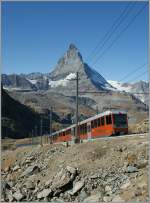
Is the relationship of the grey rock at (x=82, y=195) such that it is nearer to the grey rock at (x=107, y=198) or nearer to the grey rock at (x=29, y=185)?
the grey rock at (x=107, y=198)

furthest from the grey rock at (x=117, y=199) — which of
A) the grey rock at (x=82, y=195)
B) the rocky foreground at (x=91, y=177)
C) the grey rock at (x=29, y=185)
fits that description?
the grey rock at (x=29, y=185)

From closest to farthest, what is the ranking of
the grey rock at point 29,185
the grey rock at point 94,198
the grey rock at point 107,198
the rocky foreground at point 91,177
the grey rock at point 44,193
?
the grey rock at point 107,198, the grey rock at point 94,198, the rocky foreground at point 91,177, the grey rock at point 44,193, the grey rock at point 29,185

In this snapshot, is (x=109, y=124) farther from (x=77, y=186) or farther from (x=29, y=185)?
(x=77, y=186)

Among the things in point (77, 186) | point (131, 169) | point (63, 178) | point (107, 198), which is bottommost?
point (107, 198)

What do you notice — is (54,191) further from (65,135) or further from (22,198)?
(65,135)

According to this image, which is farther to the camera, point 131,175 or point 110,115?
point 110,115

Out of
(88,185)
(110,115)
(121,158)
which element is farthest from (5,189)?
(110,115)

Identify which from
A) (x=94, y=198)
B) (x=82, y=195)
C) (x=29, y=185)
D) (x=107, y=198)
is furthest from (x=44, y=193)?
(x=107, y=198)

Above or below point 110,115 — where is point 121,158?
below

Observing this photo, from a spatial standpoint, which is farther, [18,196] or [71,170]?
[71,170]
